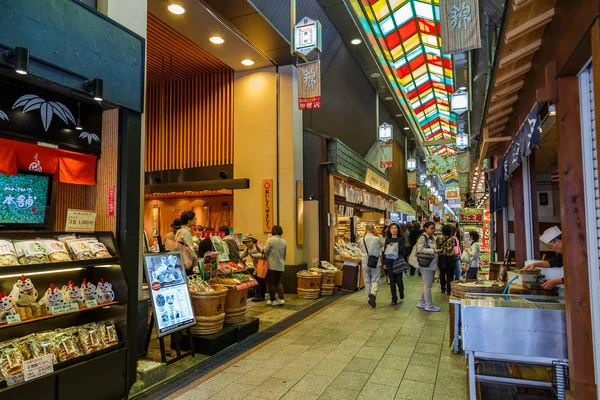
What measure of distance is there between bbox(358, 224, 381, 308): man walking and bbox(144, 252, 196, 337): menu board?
431cm

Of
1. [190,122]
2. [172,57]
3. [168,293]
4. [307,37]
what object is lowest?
[168,293]

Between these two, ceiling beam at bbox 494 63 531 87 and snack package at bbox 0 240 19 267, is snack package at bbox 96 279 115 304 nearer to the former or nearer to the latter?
snack package at bbox 0 240 19 267

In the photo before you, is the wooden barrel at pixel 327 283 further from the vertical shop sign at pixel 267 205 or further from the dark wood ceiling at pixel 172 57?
the dark wood ceiling at pixel 172 57

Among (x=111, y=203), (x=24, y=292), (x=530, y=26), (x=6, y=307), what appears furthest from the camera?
(x=111, y=203)

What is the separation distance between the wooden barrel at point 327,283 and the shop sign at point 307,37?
197 inches

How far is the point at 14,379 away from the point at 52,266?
929mm

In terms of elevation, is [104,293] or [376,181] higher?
[376,181]

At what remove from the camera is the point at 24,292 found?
3.46 m

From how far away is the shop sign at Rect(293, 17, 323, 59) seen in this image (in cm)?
791

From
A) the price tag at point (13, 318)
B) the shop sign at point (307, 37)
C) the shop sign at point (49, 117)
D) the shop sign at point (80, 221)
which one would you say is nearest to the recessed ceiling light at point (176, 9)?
the shop sign at point (307, 37)

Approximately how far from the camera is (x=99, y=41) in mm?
4047

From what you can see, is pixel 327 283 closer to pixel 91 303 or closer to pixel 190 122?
pixel 190 122

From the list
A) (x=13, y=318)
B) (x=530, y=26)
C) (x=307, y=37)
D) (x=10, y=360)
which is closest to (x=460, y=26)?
(x=530, y=26)

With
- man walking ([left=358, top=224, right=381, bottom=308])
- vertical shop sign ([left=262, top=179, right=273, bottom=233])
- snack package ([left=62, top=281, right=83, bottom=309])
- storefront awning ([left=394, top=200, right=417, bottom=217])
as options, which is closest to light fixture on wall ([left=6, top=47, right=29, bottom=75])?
snack package ([left=62, top=281, right=83, bottom=309])
